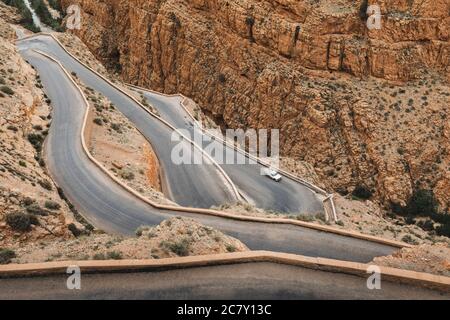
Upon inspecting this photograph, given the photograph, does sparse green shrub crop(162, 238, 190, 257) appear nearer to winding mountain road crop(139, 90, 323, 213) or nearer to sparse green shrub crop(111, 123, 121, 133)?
winding mountain road crop(139, 90, 323, 213)

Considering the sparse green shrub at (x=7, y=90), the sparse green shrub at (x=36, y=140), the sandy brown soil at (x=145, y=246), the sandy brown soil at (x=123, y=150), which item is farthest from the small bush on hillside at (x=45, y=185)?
the sparse green shrub at (x=7, y=90)

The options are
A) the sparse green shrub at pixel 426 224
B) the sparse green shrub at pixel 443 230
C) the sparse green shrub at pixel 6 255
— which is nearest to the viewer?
the sparse green shrub at pixel 6 255

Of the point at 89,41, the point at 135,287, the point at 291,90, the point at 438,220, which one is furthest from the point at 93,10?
the point at 135,287

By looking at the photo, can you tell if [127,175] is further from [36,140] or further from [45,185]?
[36,140]

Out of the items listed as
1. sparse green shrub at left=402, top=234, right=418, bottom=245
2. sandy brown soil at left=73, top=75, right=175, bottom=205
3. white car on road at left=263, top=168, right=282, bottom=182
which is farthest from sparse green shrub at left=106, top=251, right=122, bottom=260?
white car on road at left=263, top=168, right=282, bottom=182

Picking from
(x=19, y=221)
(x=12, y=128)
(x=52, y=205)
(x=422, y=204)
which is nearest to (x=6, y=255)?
(x=19, y=221)

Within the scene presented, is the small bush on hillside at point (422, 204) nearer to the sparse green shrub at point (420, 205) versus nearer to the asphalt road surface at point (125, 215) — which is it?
the sparse green shrub at point (420, 205)
